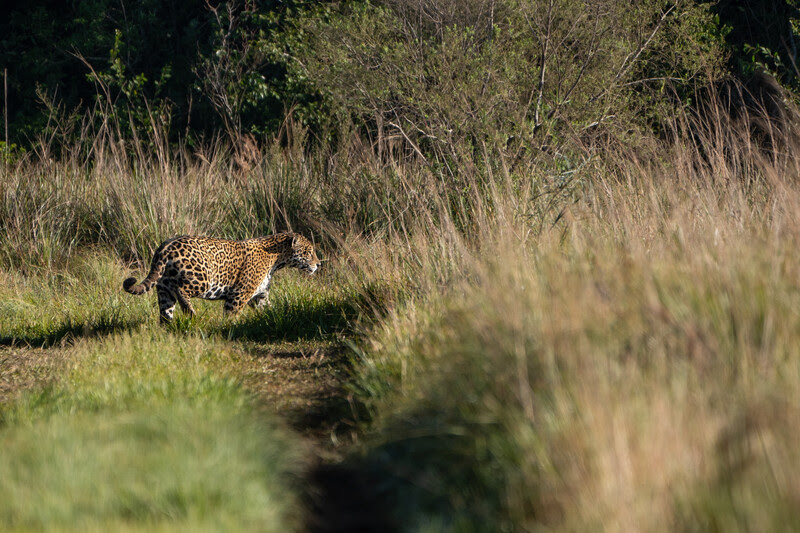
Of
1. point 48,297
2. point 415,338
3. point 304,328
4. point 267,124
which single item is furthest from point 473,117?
point 267,124

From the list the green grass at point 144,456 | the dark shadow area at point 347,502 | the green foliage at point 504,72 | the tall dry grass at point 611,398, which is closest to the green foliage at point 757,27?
the green foliage at point 504,72

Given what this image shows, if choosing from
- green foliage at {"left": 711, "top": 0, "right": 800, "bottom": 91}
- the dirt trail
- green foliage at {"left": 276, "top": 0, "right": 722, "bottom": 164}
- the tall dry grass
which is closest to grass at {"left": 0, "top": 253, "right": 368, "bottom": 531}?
the dirt trail

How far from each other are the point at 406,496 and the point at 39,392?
8.60ft

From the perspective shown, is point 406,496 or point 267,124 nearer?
point 406,496

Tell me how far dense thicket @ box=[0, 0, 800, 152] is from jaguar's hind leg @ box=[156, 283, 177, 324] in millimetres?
2566

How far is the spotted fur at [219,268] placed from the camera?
7.43 meters

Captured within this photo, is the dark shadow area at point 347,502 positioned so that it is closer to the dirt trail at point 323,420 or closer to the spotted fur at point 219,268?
the dirt trail at point 323,420

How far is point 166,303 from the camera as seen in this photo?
7637mm

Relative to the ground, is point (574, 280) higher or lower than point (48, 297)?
higher

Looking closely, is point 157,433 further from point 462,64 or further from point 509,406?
point 462,64

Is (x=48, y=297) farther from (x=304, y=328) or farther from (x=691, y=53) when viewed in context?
(x=691, y=53)

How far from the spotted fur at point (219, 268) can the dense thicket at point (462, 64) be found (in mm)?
1754

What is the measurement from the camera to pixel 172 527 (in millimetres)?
3137

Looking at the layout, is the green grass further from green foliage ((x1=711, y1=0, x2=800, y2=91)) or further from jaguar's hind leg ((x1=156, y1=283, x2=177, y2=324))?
green foliage ((x1=711, y1=0, x2=800, y2=91))
